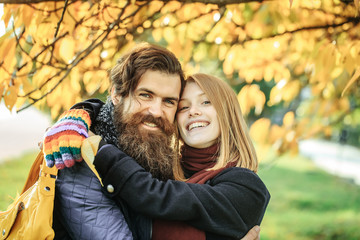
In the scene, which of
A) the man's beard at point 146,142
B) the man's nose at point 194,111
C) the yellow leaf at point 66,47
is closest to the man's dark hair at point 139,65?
the man's beard at point 146,142

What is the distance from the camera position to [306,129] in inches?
175

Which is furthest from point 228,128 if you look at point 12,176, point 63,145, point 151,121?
point 12,176

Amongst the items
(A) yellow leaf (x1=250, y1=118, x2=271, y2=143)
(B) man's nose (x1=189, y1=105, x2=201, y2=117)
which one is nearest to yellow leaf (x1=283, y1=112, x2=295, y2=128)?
(A) yellow leaf (x1=250, y1=118, x2=271, y2=143)

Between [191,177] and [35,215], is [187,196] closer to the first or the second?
[191,177]

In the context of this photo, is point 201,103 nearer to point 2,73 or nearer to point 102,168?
point 102,168

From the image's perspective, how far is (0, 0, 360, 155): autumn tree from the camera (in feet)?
8.32

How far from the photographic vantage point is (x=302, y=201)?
875 cm

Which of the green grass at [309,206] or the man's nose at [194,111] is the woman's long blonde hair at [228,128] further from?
the green grass at [309,206]

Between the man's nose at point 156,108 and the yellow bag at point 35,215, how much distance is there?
769mm

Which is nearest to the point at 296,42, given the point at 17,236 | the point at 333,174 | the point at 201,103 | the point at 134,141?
the point at 201,103

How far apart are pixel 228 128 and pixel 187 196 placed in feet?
2.31

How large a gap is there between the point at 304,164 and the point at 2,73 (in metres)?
13.2

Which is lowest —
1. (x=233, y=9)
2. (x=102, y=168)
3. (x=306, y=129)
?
(x=306, y=129)

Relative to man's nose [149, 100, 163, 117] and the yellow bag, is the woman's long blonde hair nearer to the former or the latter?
man's nose [149, 100, 163, 117]
